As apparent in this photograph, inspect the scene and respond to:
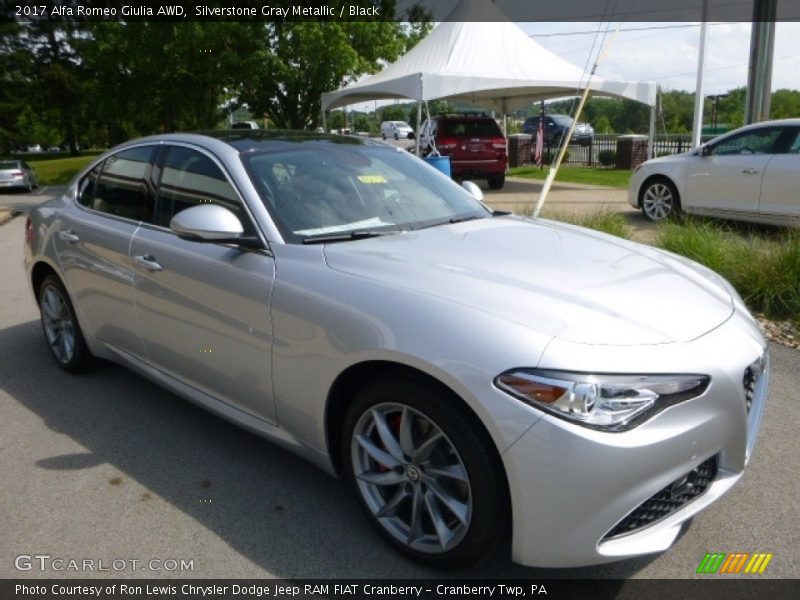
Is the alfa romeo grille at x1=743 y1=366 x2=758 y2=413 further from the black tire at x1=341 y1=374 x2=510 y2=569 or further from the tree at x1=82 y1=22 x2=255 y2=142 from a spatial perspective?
the tree at x1=82 y1=22 x2=255 y2=142

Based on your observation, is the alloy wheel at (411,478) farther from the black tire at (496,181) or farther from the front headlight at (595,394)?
the black tire at (496,181)

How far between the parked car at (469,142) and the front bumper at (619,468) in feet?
49.9

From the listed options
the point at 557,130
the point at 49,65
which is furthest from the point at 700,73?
the point at 49,65

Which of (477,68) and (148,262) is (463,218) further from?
(477,68)

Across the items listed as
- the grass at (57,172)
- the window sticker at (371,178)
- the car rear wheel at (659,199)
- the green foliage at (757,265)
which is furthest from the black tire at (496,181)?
the grass at (57,172)

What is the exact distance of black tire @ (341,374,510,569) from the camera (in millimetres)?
2363

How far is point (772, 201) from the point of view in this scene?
920 centimetres

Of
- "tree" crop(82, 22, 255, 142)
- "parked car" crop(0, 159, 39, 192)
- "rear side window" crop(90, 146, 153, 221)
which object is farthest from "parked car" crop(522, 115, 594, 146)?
"rear side window" crop(90, 146, 153, 221)

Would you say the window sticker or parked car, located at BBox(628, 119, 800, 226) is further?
parked car, located at BBox(628, 119, 800, 226)

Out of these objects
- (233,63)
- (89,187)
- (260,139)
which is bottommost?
(89,187)

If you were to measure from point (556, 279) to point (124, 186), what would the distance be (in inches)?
112

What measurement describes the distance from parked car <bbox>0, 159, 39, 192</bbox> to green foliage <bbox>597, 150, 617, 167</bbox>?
20.5 metres

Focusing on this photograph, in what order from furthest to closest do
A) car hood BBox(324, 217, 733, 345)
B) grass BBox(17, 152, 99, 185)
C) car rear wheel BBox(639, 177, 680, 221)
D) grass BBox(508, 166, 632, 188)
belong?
grass BBox(17, 152, 99, 185) < grass BBox(508, 166, 632, 188) < car rear wheel BBox(639, 177, 680, 221) < car hood BBox(324, 217, 733, 345)

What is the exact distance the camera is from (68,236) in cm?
451
